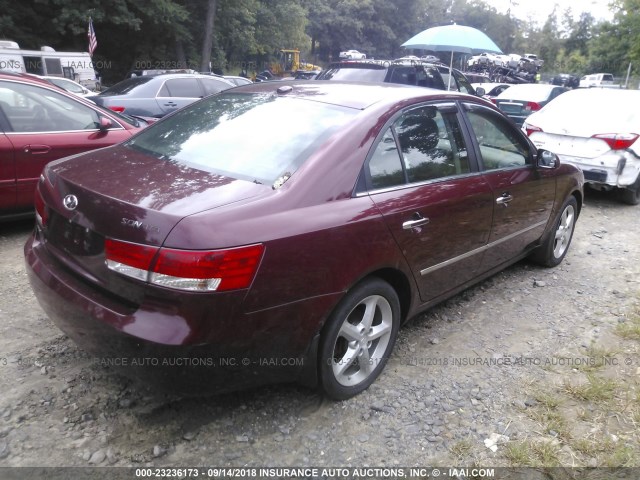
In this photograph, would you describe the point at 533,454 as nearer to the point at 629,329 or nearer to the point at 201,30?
the point at 629,329

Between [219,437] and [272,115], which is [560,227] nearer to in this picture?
[272,115]

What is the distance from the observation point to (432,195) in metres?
2.96

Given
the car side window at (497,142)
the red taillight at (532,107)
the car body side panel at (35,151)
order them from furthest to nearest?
the red taillight at (532,107), the car body side panel at (35,151), the car side window at (497,142)

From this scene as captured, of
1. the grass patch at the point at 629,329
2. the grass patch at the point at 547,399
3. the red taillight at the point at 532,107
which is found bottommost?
the grass patch at the point at 629,329

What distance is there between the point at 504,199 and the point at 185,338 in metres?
2.49

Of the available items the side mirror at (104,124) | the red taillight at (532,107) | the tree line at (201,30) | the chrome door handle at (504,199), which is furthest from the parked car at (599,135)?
the tree line at (201,30)

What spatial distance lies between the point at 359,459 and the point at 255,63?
41107mm

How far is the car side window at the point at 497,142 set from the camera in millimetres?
3531

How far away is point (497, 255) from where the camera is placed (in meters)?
3.79

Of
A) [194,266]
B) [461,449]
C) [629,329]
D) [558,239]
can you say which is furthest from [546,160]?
[194,266]


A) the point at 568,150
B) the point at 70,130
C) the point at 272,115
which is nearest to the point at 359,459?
the point at 272,115

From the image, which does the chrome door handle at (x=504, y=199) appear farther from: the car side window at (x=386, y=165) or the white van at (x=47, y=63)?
the white van at (x=47, y=63)

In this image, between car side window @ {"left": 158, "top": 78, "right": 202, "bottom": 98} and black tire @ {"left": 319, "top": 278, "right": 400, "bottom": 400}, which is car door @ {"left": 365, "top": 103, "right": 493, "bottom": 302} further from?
car side window @ {"left": 158, "top": 78, "right": 202, "bottom": 98}

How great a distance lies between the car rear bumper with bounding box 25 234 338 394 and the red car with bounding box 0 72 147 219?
250 centimetres
